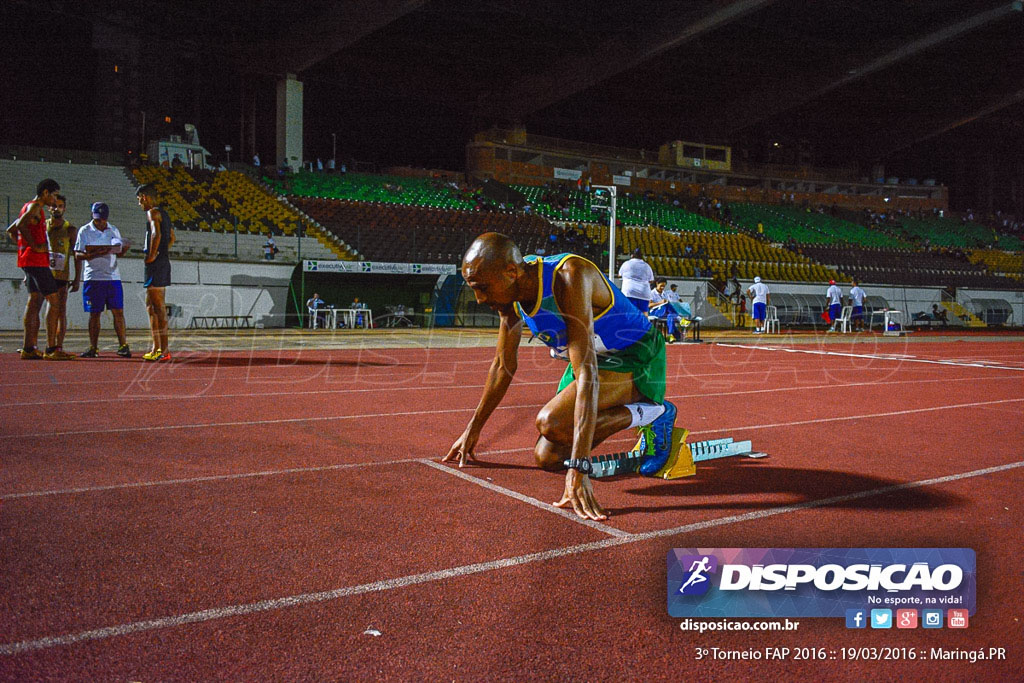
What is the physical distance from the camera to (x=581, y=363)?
10.2 ft

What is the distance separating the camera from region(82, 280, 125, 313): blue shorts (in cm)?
908

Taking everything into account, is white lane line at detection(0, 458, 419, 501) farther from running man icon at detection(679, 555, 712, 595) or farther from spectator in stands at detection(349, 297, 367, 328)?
spectator in stands at detection(349, 297, 367, 328)

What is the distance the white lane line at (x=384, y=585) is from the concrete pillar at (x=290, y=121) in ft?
110

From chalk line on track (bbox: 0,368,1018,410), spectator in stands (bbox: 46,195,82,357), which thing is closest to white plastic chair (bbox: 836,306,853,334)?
chalk line on track (bbox: 0,368,1018,410)

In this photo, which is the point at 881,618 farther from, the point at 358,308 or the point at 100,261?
the point at 358,308

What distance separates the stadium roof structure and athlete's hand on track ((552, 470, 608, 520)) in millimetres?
27686

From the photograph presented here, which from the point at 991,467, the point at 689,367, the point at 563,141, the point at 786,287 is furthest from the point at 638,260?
the point at 563,141

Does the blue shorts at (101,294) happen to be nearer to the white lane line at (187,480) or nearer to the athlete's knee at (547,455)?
the white lane line at (187,480)

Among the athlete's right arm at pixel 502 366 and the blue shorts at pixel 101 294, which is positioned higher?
the blue shorts at pixel 101 294

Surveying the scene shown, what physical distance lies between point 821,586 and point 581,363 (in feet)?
4.22

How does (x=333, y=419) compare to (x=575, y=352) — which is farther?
(x=333, y=419)

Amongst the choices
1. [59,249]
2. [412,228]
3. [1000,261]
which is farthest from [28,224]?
[1000,261]

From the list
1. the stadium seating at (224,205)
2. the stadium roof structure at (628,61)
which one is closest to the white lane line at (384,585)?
the stadium seating at (224,205)

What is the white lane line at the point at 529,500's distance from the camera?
9.54 ft
